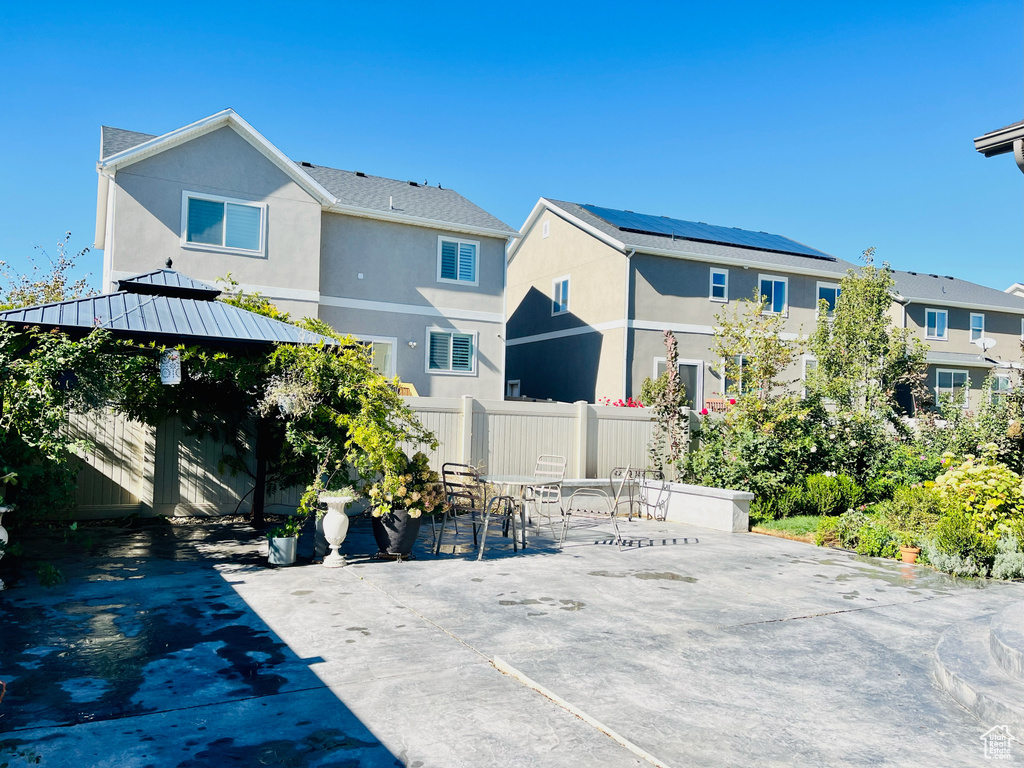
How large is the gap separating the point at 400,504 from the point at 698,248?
1659 centimetres

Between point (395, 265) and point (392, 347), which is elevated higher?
point (395, 265)

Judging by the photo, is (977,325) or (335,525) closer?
(335,525)

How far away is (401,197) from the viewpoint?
2042cm

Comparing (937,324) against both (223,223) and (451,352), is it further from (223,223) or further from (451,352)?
(223,223)

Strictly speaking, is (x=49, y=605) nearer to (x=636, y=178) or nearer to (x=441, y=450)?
(x=441, y=450)

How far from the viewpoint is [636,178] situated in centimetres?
2591

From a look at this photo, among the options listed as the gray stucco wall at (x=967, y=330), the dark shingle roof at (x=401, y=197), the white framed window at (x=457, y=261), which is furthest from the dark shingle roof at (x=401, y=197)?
the gray stucco wall at (x=967, y=330)

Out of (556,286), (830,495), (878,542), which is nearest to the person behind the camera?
Result: (878,542)

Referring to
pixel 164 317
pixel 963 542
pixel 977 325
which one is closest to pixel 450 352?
pixel 164 317

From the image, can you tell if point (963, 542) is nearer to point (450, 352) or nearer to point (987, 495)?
point (987, 495)

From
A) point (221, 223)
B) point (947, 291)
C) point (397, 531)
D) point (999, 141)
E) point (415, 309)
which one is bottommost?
point (397, 531)

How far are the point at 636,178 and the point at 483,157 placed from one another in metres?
6.03

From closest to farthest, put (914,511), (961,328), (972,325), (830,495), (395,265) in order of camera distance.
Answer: (914,511)
(830,495)
(395,265)
(961,328)
(972,325)

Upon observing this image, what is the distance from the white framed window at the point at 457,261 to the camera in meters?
19.7
